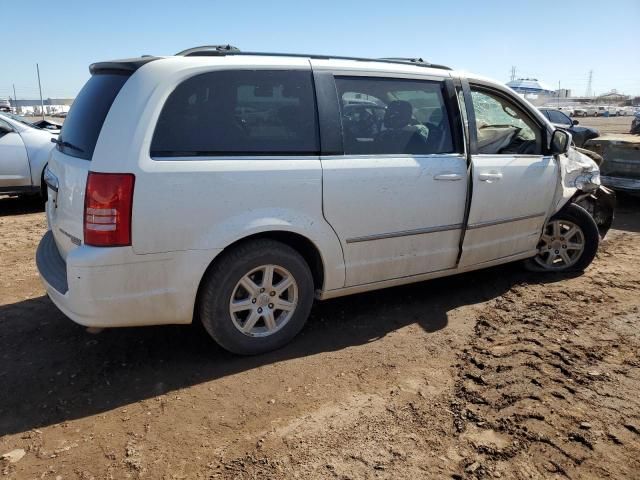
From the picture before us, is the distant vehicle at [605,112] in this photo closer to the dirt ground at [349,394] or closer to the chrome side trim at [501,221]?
the chrome side trim at [501,221]

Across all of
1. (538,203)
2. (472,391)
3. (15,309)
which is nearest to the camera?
(472,391)

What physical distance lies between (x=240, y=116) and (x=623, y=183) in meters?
7.15

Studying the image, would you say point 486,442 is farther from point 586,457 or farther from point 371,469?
point 371,469

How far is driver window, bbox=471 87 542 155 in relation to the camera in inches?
173

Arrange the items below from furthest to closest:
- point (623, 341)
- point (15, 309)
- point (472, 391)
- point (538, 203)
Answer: point (538, 203) → point (15, 309) → point (623, 341) → point (472, 391)

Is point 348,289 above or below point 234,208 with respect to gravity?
below

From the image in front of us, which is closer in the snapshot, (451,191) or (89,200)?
(89,200)

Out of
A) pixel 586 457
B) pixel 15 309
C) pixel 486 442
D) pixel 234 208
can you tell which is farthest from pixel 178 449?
pixel 15 309

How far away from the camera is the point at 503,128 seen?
15.6 ft

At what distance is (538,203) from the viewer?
464cm

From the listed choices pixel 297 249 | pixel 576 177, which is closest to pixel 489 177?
pixel 576 177

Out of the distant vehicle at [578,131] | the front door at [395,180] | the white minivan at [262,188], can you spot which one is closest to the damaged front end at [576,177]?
the white minivan at [262,188]

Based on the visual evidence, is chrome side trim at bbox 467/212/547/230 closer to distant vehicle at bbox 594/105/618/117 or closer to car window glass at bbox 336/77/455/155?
car window glass at bbox 336/77/455/155

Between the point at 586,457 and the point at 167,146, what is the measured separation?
2.69 m
